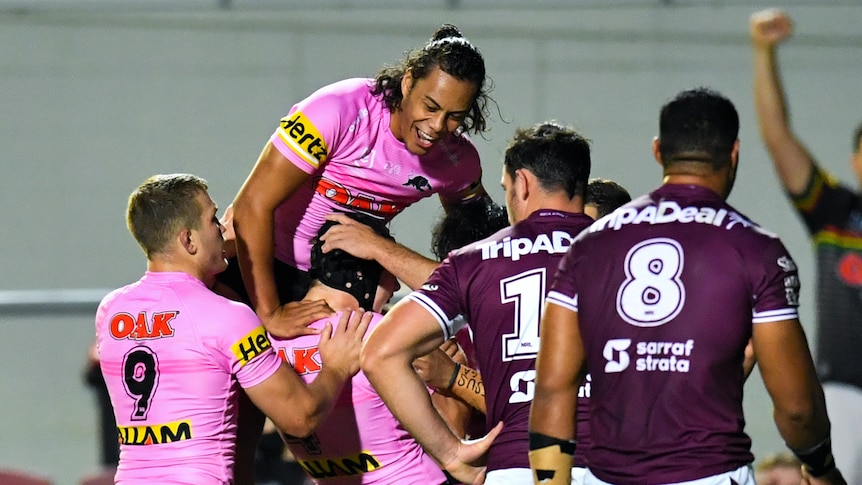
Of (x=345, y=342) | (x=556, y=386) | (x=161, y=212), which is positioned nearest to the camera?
(x=556, y=386)

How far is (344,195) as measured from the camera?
3654 mm

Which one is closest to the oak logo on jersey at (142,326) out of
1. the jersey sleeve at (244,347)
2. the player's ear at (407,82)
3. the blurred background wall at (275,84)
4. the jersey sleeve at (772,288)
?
the jersey sleeve at (244,347)

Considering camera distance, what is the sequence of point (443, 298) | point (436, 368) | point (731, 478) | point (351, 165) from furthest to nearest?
point (351, 165)
point (436, 368)
point (443, 298)
point (731, 478)

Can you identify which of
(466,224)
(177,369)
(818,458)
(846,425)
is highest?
(466,224)

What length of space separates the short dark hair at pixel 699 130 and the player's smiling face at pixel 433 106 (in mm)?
934

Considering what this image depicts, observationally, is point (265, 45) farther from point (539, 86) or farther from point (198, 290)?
point (198, 290)

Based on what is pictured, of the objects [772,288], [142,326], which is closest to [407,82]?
[142,326]

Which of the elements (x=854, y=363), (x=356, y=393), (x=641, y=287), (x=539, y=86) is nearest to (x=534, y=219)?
(x=641, y=287)

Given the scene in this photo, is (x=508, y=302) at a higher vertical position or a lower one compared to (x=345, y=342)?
higher

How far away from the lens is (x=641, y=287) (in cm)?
242

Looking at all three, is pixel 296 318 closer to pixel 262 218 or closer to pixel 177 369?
pixel 262 218

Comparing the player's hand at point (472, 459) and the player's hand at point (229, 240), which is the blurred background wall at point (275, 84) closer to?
the player's hand at point (229, 240)

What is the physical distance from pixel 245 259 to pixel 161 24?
5.42 metres

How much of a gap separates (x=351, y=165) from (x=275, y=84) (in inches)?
198
